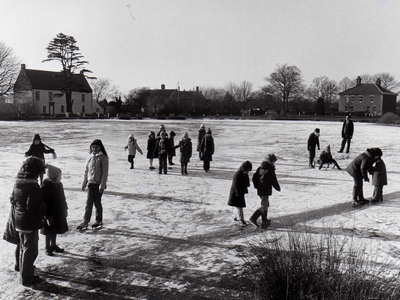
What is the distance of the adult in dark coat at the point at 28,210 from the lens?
477cm

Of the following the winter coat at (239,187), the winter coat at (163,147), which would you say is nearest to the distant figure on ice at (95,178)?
the winter coat at (239,187)

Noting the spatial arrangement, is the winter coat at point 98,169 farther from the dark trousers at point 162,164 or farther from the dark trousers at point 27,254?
the dark trousers at point 162,164

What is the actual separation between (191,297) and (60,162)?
12.3 metres

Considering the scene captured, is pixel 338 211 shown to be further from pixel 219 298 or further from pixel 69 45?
pixel 69 45

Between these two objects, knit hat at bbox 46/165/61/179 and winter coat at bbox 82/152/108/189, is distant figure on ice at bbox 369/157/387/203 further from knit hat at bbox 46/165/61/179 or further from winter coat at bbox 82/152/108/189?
knit hat at bbox 46/165/61/179

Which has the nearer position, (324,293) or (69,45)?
(324,293)

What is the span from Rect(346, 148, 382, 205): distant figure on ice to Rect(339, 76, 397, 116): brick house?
7917 centimetres

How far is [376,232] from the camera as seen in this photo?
6.84 meters

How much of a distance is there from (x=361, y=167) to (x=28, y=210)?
703 centimetres

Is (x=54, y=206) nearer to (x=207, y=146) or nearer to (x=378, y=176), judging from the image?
(x=378, y=176)

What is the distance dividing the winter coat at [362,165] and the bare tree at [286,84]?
68.7 m

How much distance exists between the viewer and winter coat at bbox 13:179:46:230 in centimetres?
476

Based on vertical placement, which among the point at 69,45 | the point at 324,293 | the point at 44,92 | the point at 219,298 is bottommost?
the point at 219,298

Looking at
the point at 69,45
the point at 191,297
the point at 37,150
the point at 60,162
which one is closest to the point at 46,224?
the point at 191,297
